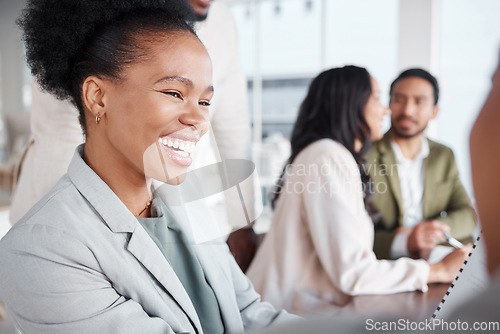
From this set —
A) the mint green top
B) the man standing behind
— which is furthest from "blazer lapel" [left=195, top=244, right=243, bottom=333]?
the man standing behind

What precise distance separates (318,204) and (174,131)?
10.6 inches

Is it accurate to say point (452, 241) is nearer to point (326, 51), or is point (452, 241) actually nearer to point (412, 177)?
point (412, 177)

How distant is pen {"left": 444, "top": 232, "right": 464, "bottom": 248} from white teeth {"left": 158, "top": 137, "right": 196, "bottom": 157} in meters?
0.37

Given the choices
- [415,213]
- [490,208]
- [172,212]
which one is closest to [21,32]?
[172,212]

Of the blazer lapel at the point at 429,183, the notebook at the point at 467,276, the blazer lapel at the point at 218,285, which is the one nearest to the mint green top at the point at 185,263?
the blazer lapel at the point at 218,285

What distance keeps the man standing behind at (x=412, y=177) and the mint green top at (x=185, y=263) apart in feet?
0.83

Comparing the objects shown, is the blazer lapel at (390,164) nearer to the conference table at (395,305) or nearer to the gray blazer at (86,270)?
the conference table at (395,305)

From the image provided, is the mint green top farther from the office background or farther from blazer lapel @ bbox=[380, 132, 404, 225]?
blazer lapel @ bbox=[380, 132, 404, 225]

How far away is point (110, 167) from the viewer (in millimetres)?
426

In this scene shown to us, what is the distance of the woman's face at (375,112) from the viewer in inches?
24.1

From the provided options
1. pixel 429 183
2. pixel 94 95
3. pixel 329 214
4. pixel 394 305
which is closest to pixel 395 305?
pixel 394 305

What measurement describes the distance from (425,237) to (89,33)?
0.53m

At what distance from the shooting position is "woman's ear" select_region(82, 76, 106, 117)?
1.30 feet

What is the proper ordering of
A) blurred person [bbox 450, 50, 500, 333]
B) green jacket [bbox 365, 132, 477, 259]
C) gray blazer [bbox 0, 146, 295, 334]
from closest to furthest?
blurred person [bbox 450, 50, 500, 333]
gray blazer [bbox 0, 146, 295, 334]
green jacket [bbox 365, 132, 477, 259]
